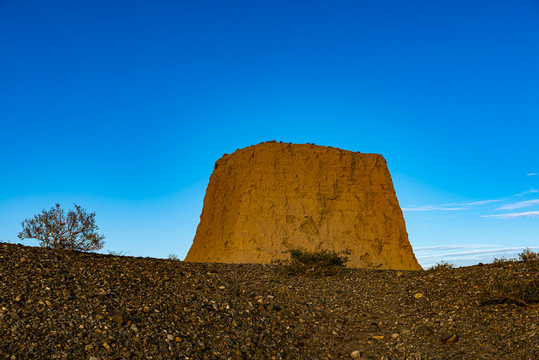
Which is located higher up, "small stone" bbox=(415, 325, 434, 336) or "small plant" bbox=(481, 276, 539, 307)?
"small plant" bbox=(481, 276, 539, 307)

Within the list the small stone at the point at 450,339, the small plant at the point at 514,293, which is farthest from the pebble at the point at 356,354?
the small plant at the point at 514,293

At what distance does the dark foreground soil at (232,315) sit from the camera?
21.6 feet

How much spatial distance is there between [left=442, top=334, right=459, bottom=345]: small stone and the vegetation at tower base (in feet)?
55.0

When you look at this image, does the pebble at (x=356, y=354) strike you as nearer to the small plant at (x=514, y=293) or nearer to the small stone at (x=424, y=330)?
the small stone at (x=424, y=330)

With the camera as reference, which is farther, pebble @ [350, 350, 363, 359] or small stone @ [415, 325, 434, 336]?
small stone @ [415, 325, 434, 336]

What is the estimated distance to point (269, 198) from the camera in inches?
1041

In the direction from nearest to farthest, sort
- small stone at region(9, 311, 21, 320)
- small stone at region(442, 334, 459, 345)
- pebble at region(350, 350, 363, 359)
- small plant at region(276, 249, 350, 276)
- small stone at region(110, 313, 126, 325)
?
small stone at region(9, 311, 21, 320), small stone at region(110, 313, 126, 325), small stone at region(442, 334, 459, 345), pebble at region(350, 350, 363, 359), small plant at region(276, 249, 350, 276)

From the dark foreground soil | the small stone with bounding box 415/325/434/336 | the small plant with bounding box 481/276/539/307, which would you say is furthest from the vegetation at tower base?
the small stone with bounding box 415/325/434/336

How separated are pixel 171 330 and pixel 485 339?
5.26 meters

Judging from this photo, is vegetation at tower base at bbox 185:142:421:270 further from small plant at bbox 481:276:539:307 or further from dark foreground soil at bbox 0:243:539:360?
small plant at bbox 481:276:539:307

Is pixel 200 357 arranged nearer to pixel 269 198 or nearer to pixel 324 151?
pixel 269 198

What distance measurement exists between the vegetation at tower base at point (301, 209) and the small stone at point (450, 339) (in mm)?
16768

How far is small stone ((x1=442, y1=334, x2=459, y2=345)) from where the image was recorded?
288 inches

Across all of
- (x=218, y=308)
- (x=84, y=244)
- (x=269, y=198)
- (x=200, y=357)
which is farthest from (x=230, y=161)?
(x=200, y=357)
